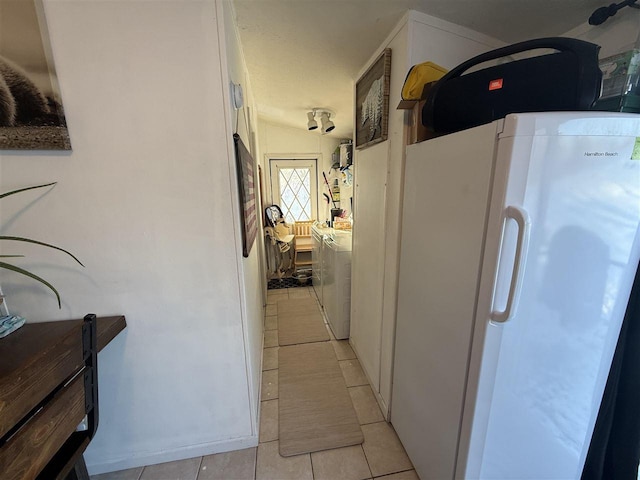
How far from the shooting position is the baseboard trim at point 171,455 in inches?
52.7

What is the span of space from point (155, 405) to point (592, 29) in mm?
2668

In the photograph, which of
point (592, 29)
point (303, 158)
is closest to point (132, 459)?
point (592, 29)

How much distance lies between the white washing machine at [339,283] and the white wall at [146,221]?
117cm

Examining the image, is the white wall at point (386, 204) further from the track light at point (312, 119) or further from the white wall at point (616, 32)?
the track light at point (312, 119)

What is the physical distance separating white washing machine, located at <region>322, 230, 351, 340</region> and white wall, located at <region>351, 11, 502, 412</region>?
160 mm

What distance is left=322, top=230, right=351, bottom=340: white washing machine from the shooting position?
7.69ft

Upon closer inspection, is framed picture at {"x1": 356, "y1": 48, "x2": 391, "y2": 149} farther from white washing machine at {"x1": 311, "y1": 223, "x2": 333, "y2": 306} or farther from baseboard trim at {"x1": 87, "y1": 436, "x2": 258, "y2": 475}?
baseboard trim at {"x1": 87, "y1": 436, "x2": 258, "y2": 475}

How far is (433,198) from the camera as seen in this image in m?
1.03

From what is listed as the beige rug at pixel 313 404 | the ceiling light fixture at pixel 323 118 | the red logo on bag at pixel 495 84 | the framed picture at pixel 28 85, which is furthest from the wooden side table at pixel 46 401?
the ceiling light fixture at pixel 323 118

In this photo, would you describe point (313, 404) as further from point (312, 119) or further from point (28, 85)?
point (312, 119)

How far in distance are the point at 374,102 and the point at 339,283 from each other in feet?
4.86

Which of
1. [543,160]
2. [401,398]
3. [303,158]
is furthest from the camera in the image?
[303,158]

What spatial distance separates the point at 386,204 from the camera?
4.92 feet

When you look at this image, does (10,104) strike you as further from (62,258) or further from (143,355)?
(143,355)
